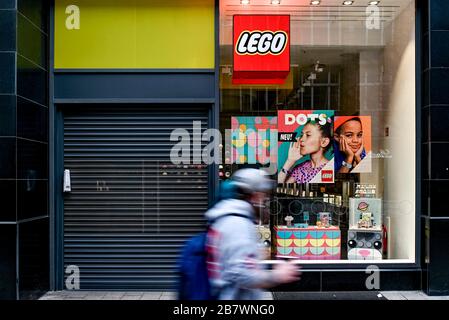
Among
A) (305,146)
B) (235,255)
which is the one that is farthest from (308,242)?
(235,255)

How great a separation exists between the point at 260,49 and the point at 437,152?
119 inches

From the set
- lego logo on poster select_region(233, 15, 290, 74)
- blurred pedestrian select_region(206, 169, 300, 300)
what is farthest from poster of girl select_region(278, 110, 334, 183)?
blurred pedestrian select_region(206, 169, 300, 300)

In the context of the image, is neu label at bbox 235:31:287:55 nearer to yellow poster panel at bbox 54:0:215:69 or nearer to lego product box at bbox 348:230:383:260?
yellow poster panel at bbox 54:0:215:69

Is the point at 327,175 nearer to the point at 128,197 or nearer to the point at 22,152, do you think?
the point at 128,197

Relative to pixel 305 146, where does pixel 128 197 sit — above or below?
below

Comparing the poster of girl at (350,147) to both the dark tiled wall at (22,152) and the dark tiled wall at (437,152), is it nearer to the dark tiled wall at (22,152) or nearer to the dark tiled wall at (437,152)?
Result: the dark tiled wall at (437,152)

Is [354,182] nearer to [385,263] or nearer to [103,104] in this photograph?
[385,263]

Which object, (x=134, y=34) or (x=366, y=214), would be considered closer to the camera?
(x=134, y=34)

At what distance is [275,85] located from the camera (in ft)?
26.3

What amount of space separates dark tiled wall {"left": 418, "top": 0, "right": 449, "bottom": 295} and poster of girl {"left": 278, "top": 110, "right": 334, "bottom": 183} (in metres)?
1.45

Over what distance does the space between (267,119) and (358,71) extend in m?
A: 1.64

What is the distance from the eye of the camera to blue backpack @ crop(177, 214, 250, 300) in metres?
3.22

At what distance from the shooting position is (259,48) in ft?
25.9
